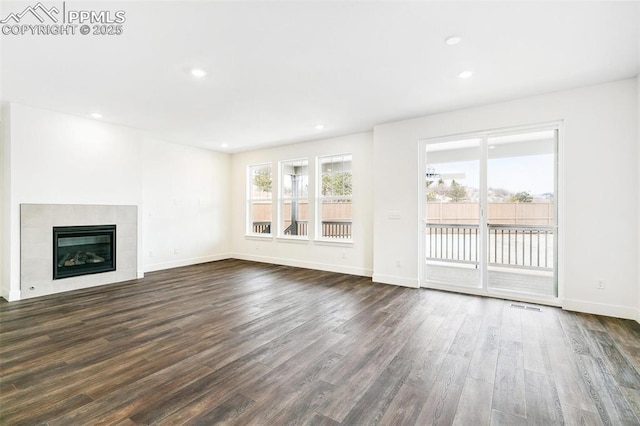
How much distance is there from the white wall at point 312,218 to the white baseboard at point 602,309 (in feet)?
9.63

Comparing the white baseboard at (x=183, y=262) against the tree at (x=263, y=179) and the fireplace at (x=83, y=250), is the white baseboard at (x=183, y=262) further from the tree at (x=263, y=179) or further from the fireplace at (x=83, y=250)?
the tree at (x=263, y=179)

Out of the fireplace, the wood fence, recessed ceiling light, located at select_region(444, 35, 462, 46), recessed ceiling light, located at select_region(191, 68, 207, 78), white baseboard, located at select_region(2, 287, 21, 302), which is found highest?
recessed ceiling light, located at select_region(444, 35, 462, 46)

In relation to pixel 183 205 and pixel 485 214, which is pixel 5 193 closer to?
pixel 183 205

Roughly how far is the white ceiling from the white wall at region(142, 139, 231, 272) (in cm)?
183

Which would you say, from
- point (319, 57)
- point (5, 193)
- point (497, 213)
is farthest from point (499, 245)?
point (5, 193)

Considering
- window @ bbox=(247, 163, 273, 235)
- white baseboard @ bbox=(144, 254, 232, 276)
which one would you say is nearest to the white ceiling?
window @ bbox=(247, 163, 273, 235)

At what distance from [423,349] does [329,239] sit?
145 inches

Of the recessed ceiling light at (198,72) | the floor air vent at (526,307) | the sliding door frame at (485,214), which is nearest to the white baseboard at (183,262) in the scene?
the recessed ceiling light at (198,72)

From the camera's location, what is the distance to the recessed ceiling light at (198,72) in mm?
3119

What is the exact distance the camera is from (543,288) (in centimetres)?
405

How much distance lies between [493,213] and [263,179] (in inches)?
203

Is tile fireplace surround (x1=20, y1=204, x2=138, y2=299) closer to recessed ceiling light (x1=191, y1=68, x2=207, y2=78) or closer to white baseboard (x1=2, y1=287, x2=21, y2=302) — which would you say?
white baseboard (x1=2, y1=287, x2=21, y2=302)

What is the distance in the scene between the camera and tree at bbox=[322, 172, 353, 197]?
5.98 metres

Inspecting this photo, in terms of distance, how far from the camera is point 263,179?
24.2 ft
